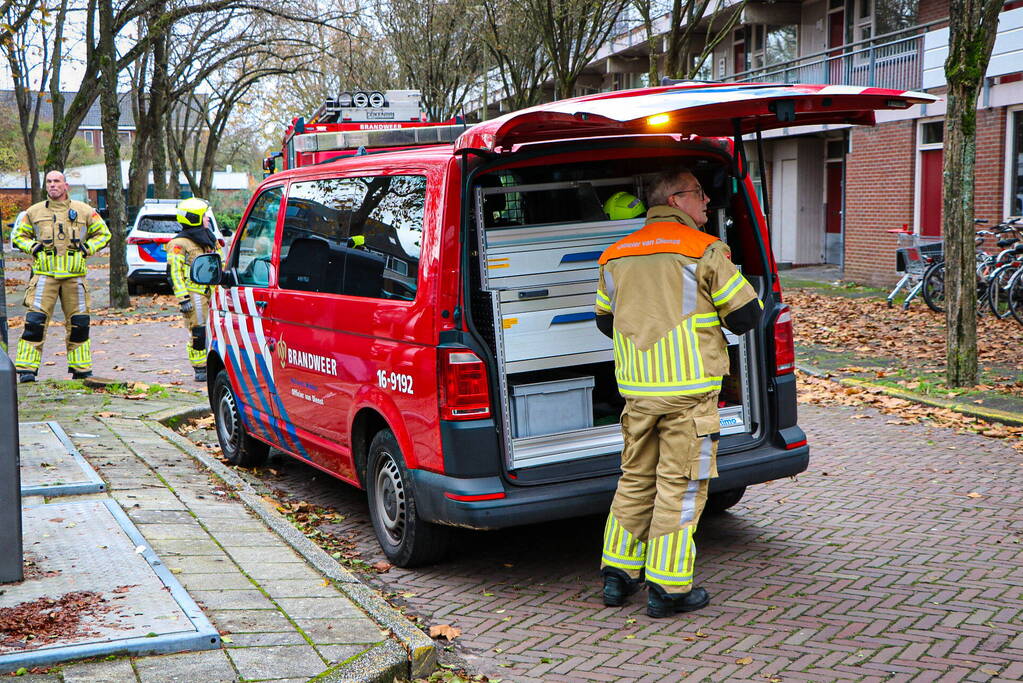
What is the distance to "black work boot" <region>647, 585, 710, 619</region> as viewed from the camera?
4.57 meters

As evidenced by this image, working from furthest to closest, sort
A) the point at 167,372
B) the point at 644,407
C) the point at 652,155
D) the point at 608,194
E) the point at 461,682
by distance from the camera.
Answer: the point at 167,372 < the point at 608,194 < the point at 652,155 < the point at 644,407 < the point at 461,682

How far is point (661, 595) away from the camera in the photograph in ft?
15.0

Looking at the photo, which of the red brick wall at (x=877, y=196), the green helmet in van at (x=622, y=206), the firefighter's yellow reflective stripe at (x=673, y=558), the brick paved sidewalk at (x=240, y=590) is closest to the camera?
the brick paved sidewalk at (x=240, y=590)

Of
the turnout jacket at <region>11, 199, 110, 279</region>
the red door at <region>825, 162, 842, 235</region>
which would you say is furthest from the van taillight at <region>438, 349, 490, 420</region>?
the red door at <region>825, 162, 842, 235</region>

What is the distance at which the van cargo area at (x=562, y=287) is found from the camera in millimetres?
5012

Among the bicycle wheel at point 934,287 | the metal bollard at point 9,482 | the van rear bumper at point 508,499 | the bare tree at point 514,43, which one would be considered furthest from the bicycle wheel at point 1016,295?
the bare tree at point 514,43

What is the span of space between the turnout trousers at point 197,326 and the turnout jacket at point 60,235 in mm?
1111

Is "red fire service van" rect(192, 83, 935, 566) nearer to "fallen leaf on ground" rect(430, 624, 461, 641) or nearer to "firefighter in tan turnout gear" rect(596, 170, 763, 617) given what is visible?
"firefighter in tan turnout gear" rect(596, 170, 763, 617)

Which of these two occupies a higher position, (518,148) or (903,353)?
(518,148)

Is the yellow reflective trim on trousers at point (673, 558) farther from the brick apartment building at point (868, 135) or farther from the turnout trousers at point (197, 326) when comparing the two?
the brick apartment building at point (868, 135)

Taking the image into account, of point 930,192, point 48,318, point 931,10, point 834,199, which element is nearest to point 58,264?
point 48,318

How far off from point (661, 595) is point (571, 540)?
1.27 meters

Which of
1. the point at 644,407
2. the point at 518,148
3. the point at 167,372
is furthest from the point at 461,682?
the point at 167,372

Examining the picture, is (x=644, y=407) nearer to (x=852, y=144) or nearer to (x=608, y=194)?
(x=608, y=194)
